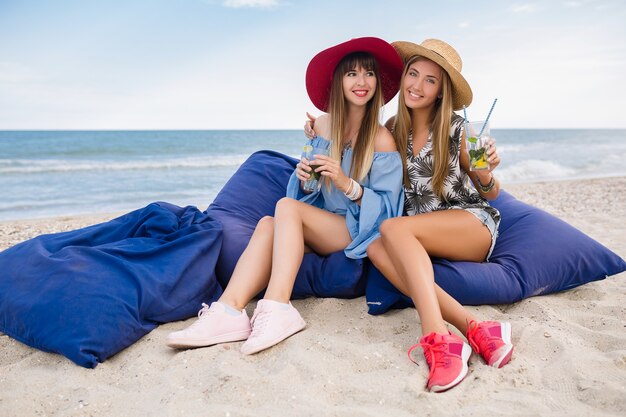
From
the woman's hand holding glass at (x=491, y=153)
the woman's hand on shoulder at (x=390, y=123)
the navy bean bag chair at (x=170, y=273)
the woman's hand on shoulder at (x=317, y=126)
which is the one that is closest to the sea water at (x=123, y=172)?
the navy bean bag chair at (x=170, y=273)

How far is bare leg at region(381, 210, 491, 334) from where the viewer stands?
2.38m

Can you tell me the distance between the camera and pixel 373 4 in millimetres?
7953

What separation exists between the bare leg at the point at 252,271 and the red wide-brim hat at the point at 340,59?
0.92 meters

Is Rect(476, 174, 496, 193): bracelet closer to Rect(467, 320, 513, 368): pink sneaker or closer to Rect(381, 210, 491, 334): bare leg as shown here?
Rect(381, 210, 491, 334): bare leg

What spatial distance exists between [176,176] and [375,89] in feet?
30.7

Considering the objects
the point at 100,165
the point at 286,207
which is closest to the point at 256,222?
A: the point at 286,207

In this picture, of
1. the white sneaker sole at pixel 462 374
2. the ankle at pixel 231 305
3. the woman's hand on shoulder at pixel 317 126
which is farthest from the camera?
the woman's hand on shoulder at pixel 317 126

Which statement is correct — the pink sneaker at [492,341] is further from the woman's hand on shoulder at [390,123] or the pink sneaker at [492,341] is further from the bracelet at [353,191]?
the woman's hand on shoulder at [390,123]

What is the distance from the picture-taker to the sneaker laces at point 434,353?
→ 2133 millimetres

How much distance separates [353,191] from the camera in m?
2.91

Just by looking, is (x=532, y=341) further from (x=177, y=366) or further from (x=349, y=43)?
(x=349, y=43)

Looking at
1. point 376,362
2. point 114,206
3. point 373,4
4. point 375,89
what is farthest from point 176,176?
point 376,362

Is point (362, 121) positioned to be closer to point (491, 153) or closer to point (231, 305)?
point (491, 153)

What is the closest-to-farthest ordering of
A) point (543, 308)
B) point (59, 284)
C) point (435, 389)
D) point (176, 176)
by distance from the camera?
1. point (435, 389)
2. point (59, 284)
3. point (543, 308)
4. point (176, 176)
